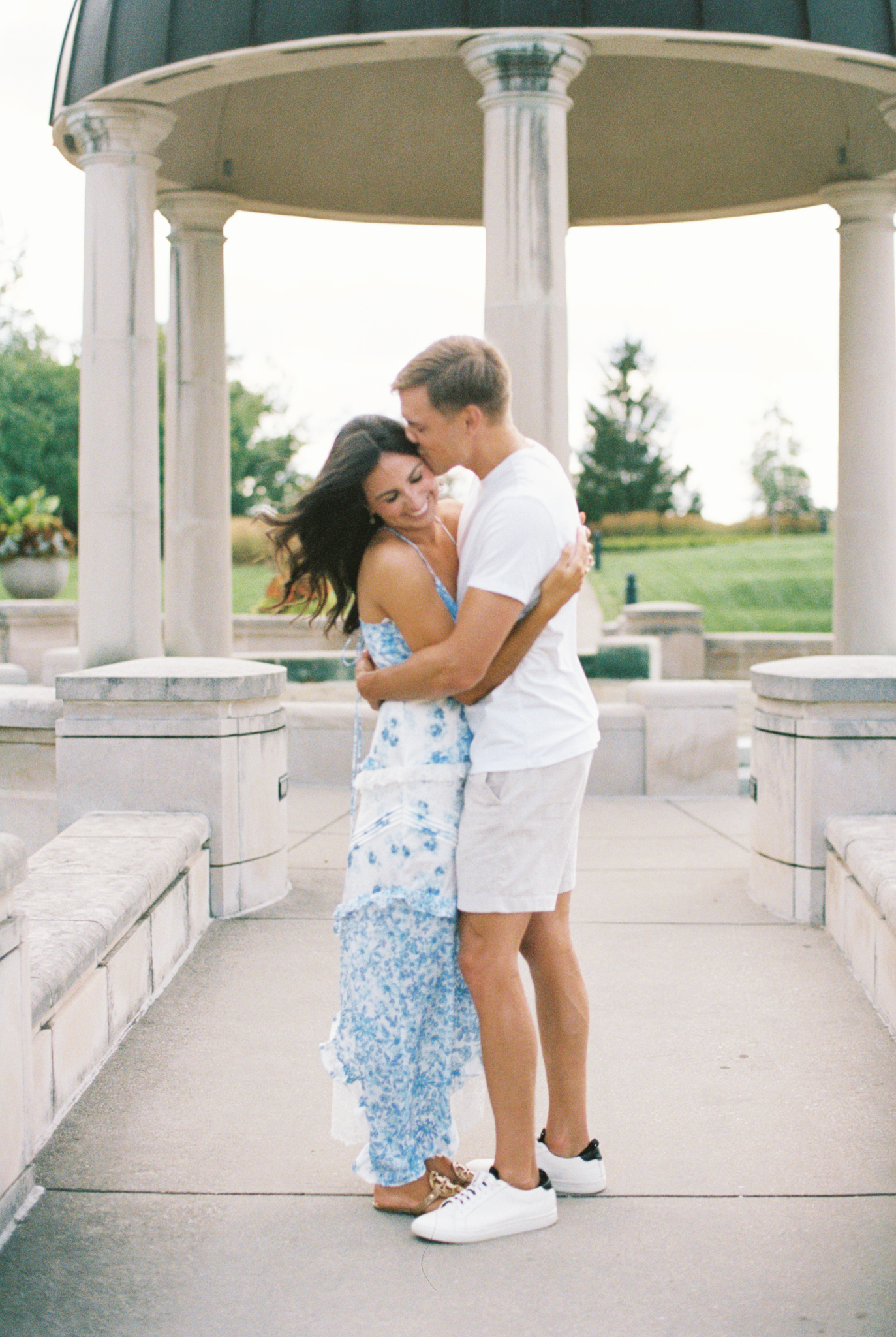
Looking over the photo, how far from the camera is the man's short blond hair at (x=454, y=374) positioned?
3145mm

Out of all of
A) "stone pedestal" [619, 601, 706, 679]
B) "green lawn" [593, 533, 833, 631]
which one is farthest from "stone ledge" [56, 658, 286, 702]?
"green lawn" [593, 533, 833, 631]

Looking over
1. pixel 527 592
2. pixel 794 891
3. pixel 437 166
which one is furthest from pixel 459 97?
pixel 527 592

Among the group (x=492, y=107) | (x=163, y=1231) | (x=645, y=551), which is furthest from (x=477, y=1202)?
(x=645, y=551)

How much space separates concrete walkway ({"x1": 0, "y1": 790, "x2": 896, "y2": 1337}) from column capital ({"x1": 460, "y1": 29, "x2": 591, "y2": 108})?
4834 mm

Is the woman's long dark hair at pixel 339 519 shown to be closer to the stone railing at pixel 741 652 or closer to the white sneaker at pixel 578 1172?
the white sneaker at pixel 578 1172

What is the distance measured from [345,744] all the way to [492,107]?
4.35m

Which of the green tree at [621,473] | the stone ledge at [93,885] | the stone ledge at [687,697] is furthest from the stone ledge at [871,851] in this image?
the green tree at [621,473]

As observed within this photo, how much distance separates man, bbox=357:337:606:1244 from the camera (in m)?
3.12

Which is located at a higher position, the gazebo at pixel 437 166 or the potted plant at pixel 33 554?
the gazebo at pixel 437 166

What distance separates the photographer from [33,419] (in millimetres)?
47844

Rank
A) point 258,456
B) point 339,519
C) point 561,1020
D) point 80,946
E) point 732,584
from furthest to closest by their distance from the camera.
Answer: point 258,456 → point 732,584 → point 80,946 → point 561,1020 → point 339,519

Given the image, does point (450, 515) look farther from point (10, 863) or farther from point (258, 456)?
point (258, 456)

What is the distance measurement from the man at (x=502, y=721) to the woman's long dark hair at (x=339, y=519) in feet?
0.36

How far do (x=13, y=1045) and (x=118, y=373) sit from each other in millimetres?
5969
